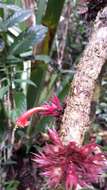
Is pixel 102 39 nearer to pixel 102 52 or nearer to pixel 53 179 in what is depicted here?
pixel 102 52

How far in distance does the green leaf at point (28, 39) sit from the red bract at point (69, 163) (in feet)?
3.16

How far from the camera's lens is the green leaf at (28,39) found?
129cm

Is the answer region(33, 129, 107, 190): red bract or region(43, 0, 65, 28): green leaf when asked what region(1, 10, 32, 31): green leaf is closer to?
region(43, 0, 65, 28): green leaf

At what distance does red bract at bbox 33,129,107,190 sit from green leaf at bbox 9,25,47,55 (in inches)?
37.9

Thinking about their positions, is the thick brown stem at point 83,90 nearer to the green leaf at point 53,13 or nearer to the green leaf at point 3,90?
the green leaf at point 3,90

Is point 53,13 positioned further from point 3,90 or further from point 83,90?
point 83,90

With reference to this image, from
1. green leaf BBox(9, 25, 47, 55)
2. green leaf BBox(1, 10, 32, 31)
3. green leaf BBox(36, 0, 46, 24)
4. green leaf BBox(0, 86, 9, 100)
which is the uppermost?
green leaf BBox(36, 0, 46, 24)

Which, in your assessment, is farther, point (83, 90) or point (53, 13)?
point (53, 13)

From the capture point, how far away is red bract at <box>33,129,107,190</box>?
1.10ft

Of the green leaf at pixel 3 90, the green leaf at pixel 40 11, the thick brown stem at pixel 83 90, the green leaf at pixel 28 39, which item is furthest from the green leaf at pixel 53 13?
the thick brown stem at pixel 83 90

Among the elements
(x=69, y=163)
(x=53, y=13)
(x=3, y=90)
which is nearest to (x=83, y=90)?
(x=69, y=163)

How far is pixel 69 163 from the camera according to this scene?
1.11 feet

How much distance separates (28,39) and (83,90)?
95cm

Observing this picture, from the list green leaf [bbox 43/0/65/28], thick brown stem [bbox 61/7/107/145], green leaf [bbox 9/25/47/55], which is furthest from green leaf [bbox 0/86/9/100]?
thick brown stem [bbox 61/7/107/145]
